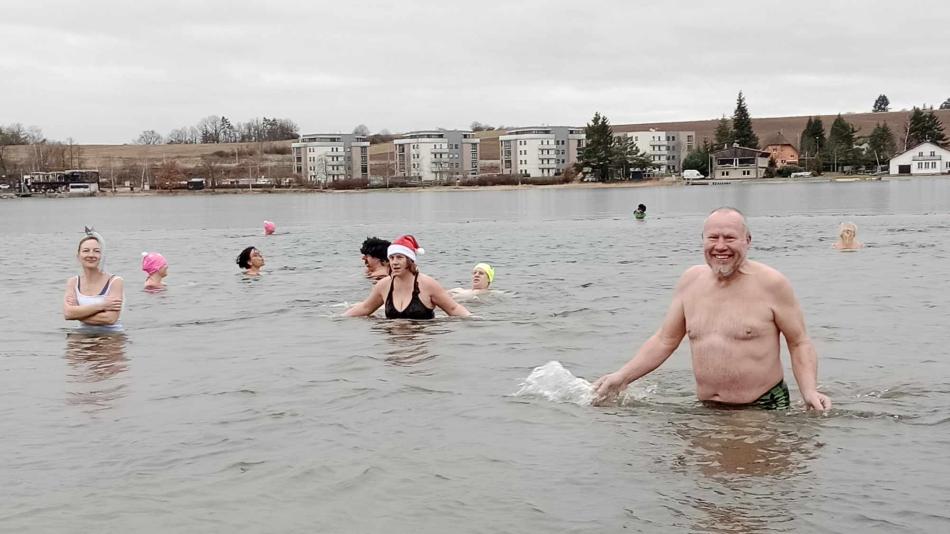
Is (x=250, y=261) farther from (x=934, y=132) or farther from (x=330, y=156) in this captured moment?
(x=330, y=156)

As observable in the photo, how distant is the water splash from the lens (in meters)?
8.25

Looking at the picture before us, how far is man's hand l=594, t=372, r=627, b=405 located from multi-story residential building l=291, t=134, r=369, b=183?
7063 inches

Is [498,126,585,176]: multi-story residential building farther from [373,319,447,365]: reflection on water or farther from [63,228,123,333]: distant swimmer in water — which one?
[63,228,123,333]: distant swimmer in water

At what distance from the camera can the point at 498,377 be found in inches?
373

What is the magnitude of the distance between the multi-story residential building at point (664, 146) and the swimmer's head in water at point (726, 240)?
176475mm

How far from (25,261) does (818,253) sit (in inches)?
844

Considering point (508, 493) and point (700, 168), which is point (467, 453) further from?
point (700, 168)

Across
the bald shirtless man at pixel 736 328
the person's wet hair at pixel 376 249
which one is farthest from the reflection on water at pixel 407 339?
the bald shirtless man at pixel 736 328

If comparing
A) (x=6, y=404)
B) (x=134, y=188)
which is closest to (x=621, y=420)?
(x=6, y=404)

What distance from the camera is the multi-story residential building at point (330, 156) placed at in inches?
7377

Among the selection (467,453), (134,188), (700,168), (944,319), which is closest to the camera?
(467,453)

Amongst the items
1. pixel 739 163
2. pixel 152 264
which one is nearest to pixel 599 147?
pixel 739 163

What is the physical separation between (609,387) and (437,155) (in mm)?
178938

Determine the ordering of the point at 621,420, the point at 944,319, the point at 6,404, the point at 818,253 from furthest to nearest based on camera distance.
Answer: the point at 818,253 → the point at 944,319 → the point at 6,404 → the point at 621,420
